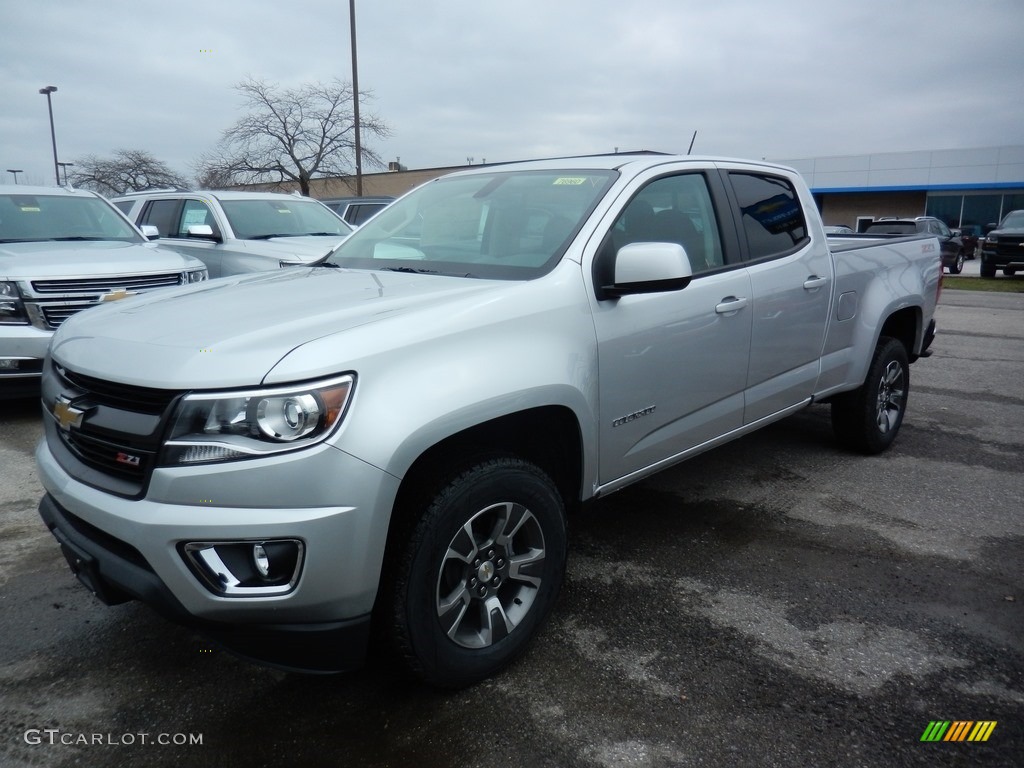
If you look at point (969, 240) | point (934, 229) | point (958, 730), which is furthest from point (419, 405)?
point (969, 240)

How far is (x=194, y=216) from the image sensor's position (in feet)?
30.6

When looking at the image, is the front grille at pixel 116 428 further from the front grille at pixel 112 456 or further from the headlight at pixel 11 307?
the headlight at pixel 11 307

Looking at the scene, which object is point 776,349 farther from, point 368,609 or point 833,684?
point 368,609

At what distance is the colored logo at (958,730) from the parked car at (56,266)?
4.59 meters

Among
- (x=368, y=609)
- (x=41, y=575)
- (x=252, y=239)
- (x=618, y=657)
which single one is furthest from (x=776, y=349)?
(x=252, y=239)

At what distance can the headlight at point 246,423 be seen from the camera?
211 cm

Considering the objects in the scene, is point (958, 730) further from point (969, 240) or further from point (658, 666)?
point (969, 240)

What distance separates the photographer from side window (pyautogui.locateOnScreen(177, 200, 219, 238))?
9063 mm

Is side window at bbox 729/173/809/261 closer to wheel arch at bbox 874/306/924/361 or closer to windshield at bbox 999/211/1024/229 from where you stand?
wheel arch at bbox 874/306/924/361

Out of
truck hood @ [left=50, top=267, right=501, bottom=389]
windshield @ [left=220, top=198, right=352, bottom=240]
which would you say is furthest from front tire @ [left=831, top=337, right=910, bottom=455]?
windshield @ [left=220, top=198, right=352, bottom=240]

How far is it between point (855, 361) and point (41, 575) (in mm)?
4462

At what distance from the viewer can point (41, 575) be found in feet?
11.5

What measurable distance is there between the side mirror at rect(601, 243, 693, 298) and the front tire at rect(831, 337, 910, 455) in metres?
2.55

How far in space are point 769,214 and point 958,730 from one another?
2640 millimetres
